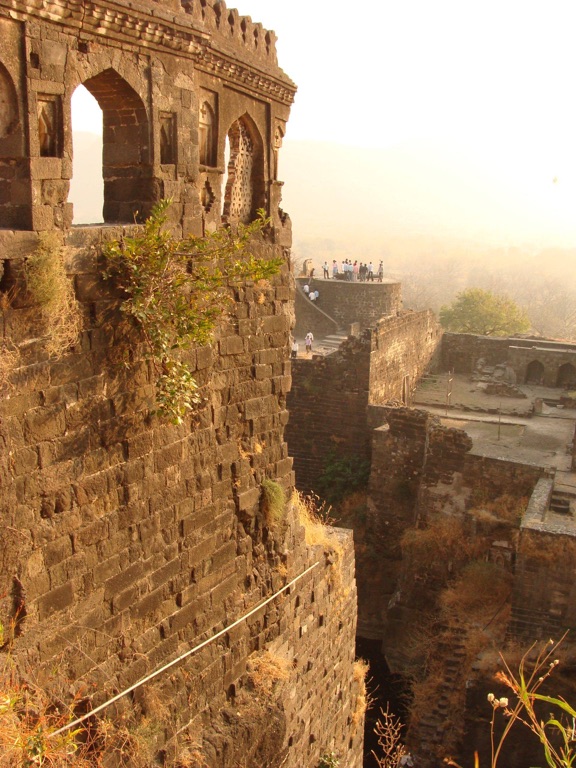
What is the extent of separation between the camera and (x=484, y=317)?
35906 mm

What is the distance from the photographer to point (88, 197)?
17975 cm

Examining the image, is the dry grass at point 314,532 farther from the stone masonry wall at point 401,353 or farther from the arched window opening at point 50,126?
the stone masonry wall at point 401,353

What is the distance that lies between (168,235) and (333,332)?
25145mm

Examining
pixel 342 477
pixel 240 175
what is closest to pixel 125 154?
pixel 240 175

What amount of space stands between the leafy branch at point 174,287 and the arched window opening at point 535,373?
22348 millimetres

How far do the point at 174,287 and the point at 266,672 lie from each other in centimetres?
375

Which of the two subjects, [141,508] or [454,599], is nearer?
[141,508]

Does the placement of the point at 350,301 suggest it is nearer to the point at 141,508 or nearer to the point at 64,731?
the point at 141,508

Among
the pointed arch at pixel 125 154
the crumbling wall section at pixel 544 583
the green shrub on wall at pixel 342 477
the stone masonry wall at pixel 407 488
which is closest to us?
the pointed arch at pixel 125 154

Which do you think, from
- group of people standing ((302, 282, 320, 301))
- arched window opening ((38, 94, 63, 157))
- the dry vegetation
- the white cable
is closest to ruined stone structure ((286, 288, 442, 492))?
the dry vegetation

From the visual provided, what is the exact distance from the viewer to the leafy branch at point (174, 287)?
530cm

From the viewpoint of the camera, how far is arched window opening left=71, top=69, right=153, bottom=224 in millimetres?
5512

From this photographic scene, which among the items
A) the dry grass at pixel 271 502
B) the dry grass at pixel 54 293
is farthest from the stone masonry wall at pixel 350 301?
the dry grass at pixel 54 293

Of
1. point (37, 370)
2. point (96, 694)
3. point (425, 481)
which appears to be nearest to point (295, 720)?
point (96, 694)
